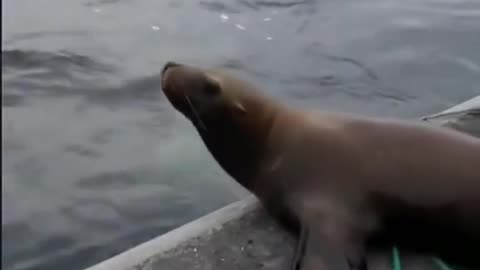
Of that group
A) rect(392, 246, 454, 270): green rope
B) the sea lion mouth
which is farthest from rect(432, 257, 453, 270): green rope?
the sea lion mouth

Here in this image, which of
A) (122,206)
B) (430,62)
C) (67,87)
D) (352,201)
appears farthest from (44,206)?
(430,62)

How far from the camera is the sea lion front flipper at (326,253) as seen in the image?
2.46m

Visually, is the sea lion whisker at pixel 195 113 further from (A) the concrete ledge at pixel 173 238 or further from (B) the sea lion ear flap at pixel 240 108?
(A) the concrete ledge at pixel 173 238

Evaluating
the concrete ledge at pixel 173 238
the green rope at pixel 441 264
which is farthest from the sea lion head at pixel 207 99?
the green rope at pixel 441 264

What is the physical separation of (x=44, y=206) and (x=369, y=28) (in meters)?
2.71

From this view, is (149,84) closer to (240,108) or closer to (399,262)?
(240,108)

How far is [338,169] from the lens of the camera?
2707mm

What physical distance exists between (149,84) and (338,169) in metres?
2.70

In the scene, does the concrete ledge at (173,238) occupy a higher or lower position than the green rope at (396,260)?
lower

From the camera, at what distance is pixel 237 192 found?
13.7ft

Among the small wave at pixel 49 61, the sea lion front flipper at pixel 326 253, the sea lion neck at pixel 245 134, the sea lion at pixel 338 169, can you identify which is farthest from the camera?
the small wave at pixel 49 61

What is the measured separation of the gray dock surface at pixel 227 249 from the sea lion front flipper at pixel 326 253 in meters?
0.10

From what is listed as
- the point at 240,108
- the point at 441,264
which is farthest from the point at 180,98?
the point at 441,264

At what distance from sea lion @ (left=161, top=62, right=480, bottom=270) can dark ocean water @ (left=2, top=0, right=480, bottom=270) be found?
1.03m
